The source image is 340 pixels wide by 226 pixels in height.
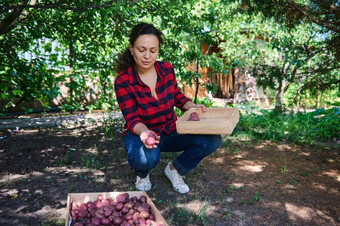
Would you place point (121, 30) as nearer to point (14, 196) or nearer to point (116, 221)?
point (14, 196)

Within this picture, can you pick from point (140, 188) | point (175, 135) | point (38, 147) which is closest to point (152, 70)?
point (175, 135)

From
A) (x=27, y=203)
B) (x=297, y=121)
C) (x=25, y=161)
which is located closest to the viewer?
(x=27, y=203)

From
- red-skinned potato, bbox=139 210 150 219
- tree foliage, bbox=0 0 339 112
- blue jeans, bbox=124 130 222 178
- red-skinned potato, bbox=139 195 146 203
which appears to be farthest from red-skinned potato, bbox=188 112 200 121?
tree foliage, bbox=0 0 339 112

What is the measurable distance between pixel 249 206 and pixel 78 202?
138 centimetres

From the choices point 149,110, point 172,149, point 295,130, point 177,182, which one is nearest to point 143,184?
point 177,182

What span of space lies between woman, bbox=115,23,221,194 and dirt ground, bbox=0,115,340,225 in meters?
0.31

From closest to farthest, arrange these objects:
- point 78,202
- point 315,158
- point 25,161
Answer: point 78,202
point 25,161
point 315,158

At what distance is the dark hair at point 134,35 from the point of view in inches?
95.3

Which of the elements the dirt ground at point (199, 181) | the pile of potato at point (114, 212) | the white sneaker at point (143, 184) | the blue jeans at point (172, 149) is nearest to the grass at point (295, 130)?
the dirt ground at point (199, 181)

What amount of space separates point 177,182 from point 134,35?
1387 mm

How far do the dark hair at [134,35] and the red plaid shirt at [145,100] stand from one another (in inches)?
3.7

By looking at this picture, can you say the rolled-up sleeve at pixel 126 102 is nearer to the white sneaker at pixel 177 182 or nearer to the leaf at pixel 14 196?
the white sneaker at pixel 177 182

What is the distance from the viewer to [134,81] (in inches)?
98.3

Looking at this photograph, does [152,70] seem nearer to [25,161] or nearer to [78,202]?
[78,202]
